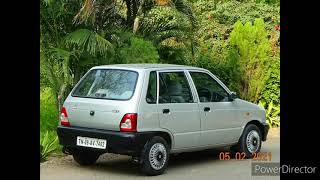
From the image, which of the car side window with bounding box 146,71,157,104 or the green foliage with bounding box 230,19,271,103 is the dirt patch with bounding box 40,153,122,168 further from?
the green foliage with bounding box 230,19,271,103

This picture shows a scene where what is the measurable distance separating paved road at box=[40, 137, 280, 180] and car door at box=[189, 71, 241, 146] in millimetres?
458

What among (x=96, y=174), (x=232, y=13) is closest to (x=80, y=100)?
(x=96, y=174)

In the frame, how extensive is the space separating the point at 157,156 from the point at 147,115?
667 millimetres

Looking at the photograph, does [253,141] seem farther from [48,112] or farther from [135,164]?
[48,112]

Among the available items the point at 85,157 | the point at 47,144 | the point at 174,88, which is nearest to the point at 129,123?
the point at 174,88

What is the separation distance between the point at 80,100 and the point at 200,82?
2.11 m

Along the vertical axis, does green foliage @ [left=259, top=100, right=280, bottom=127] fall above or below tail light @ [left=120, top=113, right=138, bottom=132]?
below

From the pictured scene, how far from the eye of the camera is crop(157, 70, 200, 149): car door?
8.49 meters

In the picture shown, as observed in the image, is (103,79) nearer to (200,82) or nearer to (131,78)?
(131,78)

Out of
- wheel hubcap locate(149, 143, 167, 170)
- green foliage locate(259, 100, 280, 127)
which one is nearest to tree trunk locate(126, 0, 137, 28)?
green foliage locate(259, 100, 280, 127)

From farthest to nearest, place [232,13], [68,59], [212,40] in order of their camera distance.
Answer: [232,13] → [212,40] → [68,59]

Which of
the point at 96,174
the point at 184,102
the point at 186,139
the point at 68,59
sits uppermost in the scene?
the point at 68,59

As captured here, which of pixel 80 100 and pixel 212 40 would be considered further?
pixel 212 40

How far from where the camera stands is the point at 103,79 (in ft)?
28.6
